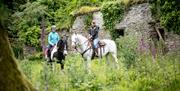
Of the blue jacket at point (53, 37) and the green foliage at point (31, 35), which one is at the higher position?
the blue jacket at point (53, 37)

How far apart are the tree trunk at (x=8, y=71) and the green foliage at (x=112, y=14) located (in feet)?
62.0

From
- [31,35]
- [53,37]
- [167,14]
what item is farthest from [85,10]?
[53,37]

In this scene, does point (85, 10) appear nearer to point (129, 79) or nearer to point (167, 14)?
point (167, 14)

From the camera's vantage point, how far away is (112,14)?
2552 cm

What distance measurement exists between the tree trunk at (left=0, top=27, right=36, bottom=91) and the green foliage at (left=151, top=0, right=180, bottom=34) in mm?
15195

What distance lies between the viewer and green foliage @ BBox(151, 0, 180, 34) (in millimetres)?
21000

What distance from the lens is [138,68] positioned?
488 inches

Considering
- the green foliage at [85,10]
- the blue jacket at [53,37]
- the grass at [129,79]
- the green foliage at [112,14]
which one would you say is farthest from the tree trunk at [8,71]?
the green foliage at [85,10]

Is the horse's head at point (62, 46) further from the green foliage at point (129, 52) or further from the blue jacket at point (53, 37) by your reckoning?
the green foliage at point (129, 52)

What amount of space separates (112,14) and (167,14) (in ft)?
15.8

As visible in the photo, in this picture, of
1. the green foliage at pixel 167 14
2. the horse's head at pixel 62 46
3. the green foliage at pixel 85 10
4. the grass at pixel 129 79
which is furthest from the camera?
the green foliage at pixel 85 10

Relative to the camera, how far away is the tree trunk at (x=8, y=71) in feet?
19.6

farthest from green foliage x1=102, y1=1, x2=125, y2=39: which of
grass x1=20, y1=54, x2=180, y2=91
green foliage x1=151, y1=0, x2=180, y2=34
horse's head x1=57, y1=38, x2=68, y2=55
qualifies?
grass x1=20, y1=54, x2=180, y2=91

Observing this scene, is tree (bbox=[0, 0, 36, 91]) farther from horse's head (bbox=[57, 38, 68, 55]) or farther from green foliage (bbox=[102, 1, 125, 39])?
green foliage (bbox=[102, 1, 125, 39])
